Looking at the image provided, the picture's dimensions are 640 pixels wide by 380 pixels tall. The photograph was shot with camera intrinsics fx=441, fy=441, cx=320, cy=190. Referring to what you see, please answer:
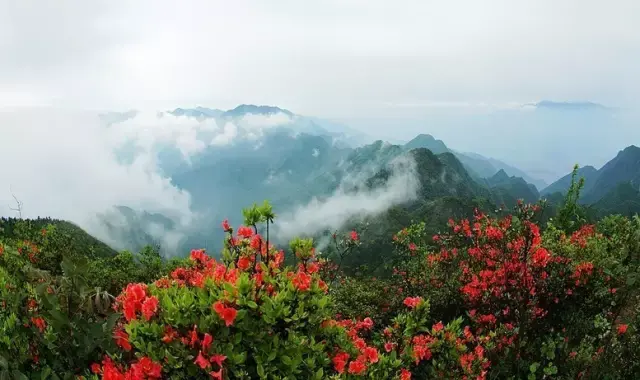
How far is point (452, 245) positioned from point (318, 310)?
9420 millimetres

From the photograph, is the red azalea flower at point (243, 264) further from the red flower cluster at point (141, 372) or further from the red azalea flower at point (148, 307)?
the red flower cluster at point (141, 372)

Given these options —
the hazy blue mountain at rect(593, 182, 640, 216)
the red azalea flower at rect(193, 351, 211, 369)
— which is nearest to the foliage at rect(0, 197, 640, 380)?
the red azalea flower at rect(193, 351, 211, 369)

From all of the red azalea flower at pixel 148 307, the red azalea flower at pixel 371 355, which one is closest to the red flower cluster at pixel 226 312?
the red azalea flower at pixel 148 307

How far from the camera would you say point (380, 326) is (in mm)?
11188

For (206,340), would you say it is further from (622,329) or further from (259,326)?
(622,329)

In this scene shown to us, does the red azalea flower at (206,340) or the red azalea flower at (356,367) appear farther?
the red azalea flower at (356,367)

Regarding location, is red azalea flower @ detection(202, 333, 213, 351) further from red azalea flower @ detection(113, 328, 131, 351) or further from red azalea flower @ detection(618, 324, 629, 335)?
red azalea flower @ detection(618, 324, 629, 335)

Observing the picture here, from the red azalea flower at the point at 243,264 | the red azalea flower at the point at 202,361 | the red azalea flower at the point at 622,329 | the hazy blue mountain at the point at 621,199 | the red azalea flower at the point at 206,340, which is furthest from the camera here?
the hazy blue mountain at the point at 621,199

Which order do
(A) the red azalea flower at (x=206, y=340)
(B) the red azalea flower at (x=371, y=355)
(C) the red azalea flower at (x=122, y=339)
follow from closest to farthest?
(A) the red azalea flower at (x=206, y=340) < (C) the red azalea flower at (x=122, y=339) < (B) the red azalea flower at (x=371, y=355)

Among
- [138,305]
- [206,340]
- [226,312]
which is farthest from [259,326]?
[138,305]

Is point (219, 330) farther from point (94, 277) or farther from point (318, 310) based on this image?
point (94, 277)

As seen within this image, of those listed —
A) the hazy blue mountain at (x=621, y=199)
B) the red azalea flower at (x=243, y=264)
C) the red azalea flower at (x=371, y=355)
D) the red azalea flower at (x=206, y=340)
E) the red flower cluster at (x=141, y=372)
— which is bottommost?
the hazy blue mountain at (x=621, y=199)

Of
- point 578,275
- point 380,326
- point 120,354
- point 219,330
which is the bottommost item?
point 380,326

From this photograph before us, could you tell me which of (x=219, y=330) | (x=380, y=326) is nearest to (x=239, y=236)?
(x=219, y=330)
